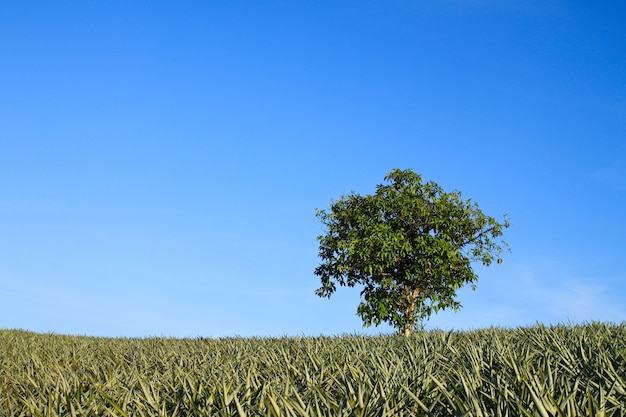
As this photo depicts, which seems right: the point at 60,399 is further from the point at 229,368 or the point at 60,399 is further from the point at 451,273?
the point at 451,273

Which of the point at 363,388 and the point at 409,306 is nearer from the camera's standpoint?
the point at 363,388

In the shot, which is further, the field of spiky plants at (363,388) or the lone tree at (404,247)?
the lone tree at (404,247)

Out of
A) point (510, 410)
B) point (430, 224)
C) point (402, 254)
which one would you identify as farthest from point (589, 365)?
point (430, 224)

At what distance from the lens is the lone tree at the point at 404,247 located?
79.0 ft

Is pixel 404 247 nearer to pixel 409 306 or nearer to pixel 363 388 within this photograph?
pixel 409 306

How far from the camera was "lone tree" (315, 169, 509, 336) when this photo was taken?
24094 millimetres

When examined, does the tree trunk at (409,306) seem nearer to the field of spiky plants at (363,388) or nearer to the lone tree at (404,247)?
the lone tree at (404,247)

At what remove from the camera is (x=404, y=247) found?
77.5ft

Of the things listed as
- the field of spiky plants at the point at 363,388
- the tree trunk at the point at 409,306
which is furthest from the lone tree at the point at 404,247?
the field of spiky plants at the point at 363,388

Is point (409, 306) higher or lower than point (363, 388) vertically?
higher

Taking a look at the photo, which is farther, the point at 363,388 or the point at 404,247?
the point at 404,247

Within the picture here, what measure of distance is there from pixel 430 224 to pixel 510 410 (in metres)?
22.3

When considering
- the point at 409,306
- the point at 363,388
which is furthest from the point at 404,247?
the point at 363,388

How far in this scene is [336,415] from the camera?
3.06 meters
